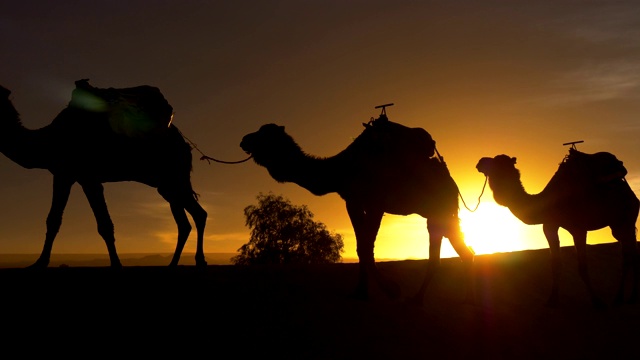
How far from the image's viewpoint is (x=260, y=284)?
37.1ft

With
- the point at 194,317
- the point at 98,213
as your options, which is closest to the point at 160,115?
the point at 98,213

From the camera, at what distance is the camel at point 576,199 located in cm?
1488

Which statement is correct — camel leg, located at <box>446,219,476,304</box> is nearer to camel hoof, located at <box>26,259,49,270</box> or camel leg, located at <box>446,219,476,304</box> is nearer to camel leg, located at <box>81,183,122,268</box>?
camel leg, located at <box>81,183,122,268</box>

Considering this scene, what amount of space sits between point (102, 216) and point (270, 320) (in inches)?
165

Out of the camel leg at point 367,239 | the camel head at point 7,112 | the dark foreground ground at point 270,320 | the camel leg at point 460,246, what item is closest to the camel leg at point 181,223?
the dark foreground ground at point 270,320

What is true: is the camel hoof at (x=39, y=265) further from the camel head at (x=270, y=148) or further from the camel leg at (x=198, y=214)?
the camel head at (x=270, y=148)

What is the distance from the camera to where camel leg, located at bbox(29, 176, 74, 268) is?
1113 centimetres

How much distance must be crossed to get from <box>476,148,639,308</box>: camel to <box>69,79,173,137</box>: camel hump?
22.9 ft

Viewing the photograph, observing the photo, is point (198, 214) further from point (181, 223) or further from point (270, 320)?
point (270, 320)

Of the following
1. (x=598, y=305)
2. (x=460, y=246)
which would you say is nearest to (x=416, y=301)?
(x=460, y=246)

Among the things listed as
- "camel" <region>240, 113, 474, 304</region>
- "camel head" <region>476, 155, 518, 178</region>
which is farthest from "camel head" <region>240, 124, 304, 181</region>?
"camel head" <region>476, 155, 518, 178</region>

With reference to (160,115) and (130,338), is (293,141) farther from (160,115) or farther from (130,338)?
(130,338)

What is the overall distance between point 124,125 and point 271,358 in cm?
651

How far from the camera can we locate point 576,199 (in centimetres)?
1504
